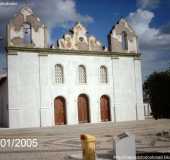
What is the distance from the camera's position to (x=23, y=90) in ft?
94.5

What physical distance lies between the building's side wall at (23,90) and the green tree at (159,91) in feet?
66.8

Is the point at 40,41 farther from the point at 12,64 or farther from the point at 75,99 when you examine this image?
the point at 75,99

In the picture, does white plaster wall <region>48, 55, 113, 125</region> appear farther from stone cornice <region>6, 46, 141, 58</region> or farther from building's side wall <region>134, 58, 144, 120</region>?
building's side wall <region>134, 58, 144, 120</region>

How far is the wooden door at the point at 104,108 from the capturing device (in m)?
32.1

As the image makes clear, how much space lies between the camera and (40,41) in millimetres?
29969

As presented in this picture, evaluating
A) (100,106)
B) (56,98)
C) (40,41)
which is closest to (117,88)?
(100,106)

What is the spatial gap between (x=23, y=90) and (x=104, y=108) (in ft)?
25.4

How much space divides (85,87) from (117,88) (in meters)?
3.25

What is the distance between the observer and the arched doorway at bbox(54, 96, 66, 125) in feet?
99.0

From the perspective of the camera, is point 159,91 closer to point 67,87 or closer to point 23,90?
point 23,90

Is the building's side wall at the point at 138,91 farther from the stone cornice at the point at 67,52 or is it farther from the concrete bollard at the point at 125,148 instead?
the concrete bollard at the point at 125,148

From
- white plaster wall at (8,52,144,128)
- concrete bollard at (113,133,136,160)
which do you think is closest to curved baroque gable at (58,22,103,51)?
Result: white plaster wall at (8,52,144,128)
